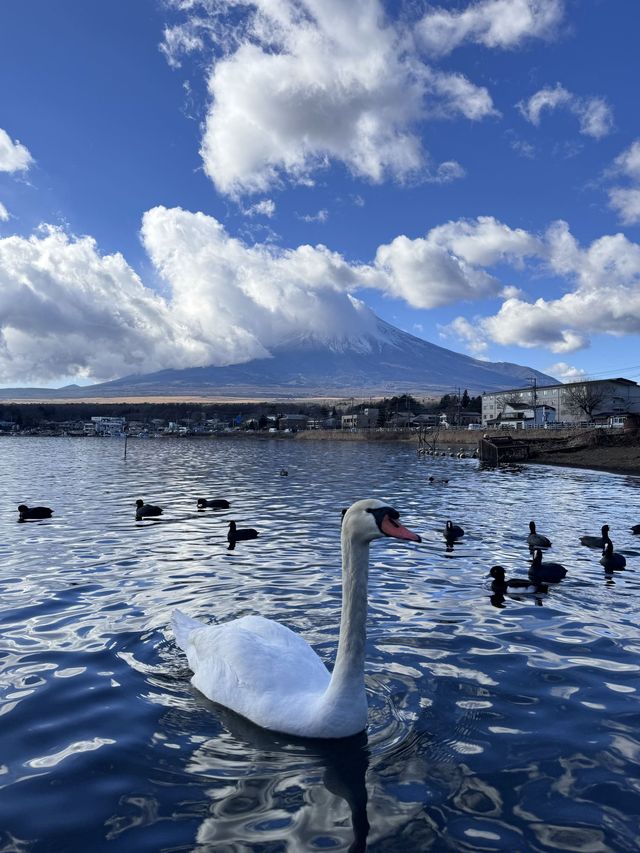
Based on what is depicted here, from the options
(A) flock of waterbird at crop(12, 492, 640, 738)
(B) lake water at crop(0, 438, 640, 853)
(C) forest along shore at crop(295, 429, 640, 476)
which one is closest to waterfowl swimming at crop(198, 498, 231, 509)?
(B) lake water at crop(0, 438, 640, 853)

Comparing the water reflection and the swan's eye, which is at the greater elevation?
the swan's eye

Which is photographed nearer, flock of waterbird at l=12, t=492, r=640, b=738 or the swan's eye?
the swan's eye

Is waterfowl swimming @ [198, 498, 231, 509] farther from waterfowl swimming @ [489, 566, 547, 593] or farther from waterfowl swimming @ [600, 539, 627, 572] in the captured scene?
waterfowl swimming @ [600, 539, 627, 572]

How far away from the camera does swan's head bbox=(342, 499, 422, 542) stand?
6.00m

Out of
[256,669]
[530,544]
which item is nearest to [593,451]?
[530,544]

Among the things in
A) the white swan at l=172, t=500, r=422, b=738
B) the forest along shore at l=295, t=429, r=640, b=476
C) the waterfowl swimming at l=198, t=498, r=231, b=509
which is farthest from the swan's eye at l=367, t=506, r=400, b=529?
→ the forest along shore at l=295, t=429, r=640, b=476

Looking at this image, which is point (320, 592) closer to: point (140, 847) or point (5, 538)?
point (140, 847)

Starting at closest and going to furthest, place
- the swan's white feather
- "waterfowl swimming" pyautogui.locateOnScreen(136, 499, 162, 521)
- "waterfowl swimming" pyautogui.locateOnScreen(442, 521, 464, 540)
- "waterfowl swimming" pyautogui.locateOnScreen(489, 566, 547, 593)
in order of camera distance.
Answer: the swan's white feather
"waterfowl swimming" pyautogui.locateOnScreen(489, 566, 547, 593)
"waterfowl swimming" pyautogui.locateOnScreen(442, 521, 464, 540)
"waterfowl swimming" pyautogui.locateOnScreen(136, 499, 162, 521)

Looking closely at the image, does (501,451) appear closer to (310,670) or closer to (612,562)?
(612,562)

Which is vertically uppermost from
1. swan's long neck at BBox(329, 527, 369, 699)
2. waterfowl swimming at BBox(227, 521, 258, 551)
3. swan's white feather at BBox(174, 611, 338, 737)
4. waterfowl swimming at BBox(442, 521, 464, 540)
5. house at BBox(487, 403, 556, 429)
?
house at BBox(487, 403, 556, 429)

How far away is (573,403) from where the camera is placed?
13212 cm

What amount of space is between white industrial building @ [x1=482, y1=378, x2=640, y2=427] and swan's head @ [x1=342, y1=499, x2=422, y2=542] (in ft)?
390

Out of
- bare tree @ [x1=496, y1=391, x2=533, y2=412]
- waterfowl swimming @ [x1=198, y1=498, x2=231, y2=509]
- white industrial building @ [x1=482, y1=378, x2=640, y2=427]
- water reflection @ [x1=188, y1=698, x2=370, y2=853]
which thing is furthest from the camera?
bare tree @ [x1=496, y1=391, x2=533, y2=412]

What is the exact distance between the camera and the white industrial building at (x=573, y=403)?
12588 cm
